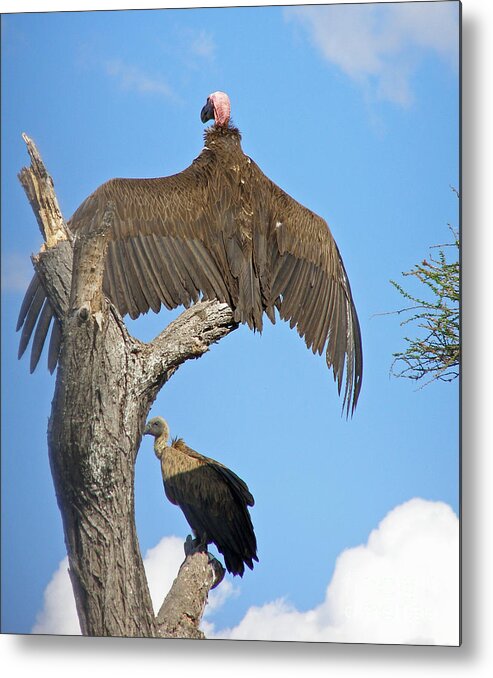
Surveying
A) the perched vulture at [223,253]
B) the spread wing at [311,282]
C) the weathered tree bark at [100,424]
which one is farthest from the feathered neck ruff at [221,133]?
the weathered tree bark at [100,424]

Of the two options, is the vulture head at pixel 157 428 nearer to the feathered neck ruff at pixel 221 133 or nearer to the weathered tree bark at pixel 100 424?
the weathered tree bark at pixel 100 424

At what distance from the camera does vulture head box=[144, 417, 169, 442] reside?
422cm

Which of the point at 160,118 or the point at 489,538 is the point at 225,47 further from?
the point at 489,538

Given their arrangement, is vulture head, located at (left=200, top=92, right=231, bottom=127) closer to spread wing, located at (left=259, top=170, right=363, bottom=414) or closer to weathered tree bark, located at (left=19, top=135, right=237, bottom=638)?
spread wing, located at (left=259, top=170, right=363, bottom=414)

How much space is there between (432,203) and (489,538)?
1277 millimetres

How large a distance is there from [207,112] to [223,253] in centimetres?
58

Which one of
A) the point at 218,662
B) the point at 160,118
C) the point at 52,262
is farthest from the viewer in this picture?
the point at 160,118

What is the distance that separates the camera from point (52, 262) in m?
3.79

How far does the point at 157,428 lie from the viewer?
4246mm

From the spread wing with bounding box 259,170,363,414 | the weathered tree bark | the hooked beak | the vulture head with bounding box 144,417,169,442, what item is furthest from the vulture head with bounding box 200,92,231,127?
the vulture head with bounding box 144,417,169,442

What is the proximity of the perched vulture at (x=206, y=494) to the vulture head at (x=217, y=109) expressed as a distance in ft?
4.07

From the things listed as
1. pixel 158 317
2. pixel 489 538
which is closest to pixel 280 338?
pixel 158 317

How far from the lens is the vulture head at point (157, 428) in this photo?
422cm

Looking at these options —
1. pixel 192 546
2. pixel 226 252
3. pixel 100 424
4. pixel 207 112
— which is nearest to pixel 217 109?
pixel 207 112
